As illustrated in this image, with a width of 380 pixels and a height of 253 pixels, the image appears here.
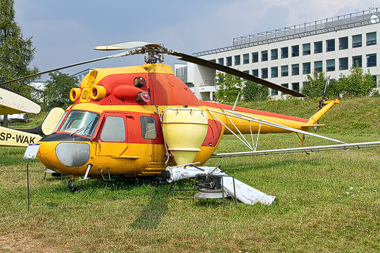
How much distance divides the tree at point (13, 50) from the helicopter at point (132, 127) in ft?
93.0

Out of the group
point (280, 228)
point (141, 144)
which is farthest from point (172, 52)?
point (280, 228)

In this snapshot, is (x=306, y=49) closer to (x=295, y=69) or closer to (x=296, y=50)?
(x=296, y=50)

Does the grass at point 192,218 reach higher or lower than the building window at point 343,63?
lower

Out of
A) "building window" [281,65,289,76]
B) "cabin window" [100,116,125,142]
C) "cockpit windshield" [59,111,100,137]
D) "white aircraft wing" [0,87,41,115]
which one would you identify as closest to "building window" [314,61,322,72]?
"building window" [281,65,289,76]

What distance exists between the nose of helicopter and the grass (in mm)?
906

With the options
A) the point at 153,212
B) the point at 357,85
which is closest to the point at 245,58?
the point at 357,85

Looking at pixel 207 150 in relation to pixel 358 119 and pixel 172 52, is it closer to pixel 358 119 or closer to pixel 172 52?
pixel 172 52

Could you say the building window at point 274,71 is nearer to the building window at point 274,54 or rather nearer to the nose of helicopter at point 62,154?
the building window at point 274,54

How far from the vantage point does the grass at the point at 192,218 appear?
18.6 ft

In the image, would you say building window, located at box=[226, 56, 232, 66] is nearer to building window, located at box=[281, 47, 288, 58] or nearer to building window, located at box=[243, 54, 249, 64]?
building window, located at box=[243, 54, 249, 64]

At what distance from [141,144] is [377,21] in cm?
4884

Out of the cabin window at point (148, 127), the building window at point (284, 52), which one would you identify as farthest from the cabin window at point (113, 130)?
the building window at point (284, 52)

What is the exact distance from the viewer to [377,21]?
155 feet

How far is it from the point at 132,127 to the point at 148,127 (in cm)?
50
